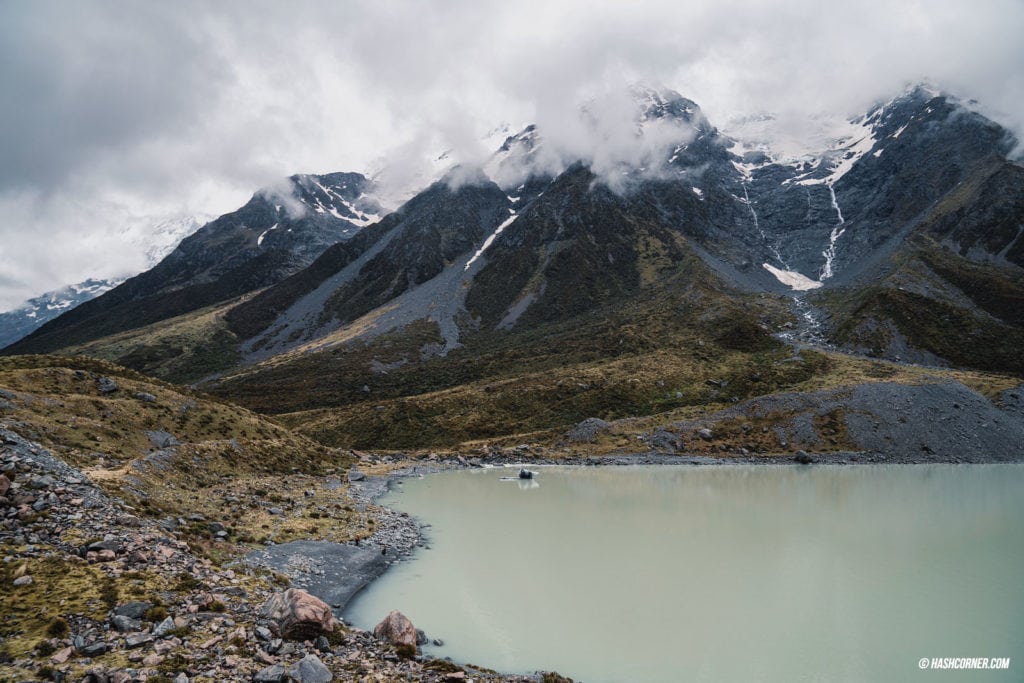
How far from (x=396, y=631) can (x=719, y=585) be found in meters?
18.1

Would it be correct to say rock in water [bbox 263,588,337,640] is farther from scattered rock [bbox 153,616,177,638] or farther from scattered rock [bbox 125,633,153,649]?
scattered rock [bbox 125,633,153,649]

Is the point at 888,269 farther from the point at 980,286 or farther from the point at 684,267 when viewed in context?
the point at 684,267

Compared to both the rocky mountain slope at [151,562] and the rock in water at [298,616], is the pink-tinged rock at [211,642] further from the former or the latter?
the rock in water at [298,616]

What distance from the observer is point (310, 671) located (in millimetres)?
16125

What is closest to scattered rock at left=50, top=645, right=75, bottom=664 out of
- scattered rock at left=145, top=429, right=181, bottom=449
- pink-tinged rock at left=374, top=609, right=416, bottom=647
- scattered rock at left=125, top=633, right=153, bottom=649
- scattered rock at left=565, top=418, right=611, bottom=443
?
scattered rock at left=125, top=633, right=153, bottom=649

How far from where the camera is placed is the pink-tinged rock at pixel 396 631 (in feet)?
66.2

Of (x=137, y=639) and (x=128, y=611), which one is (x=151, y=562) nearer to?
(x=128, y=611)

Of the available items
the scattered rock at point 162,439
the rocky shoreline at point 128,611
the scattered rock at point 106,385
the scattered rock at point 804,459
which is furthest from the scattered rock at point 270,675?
the scattered rock at point 804,459

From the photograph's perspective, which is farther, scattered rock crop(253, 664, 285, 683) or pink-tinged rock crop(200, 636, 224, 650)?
pink-tinged rock crop(200, 636, 224, 650)

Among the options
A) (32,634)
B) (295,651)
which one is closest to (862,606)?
(295,651)

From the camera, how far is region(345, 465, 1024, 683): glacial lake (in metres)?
21.0

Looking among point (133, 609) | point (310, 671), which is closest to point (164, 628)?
point (133, 609)

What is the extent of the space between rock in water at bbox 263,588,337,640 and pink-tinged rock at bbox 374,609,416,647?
1.85 meters

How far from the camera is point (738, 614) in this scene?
25.0 metres
